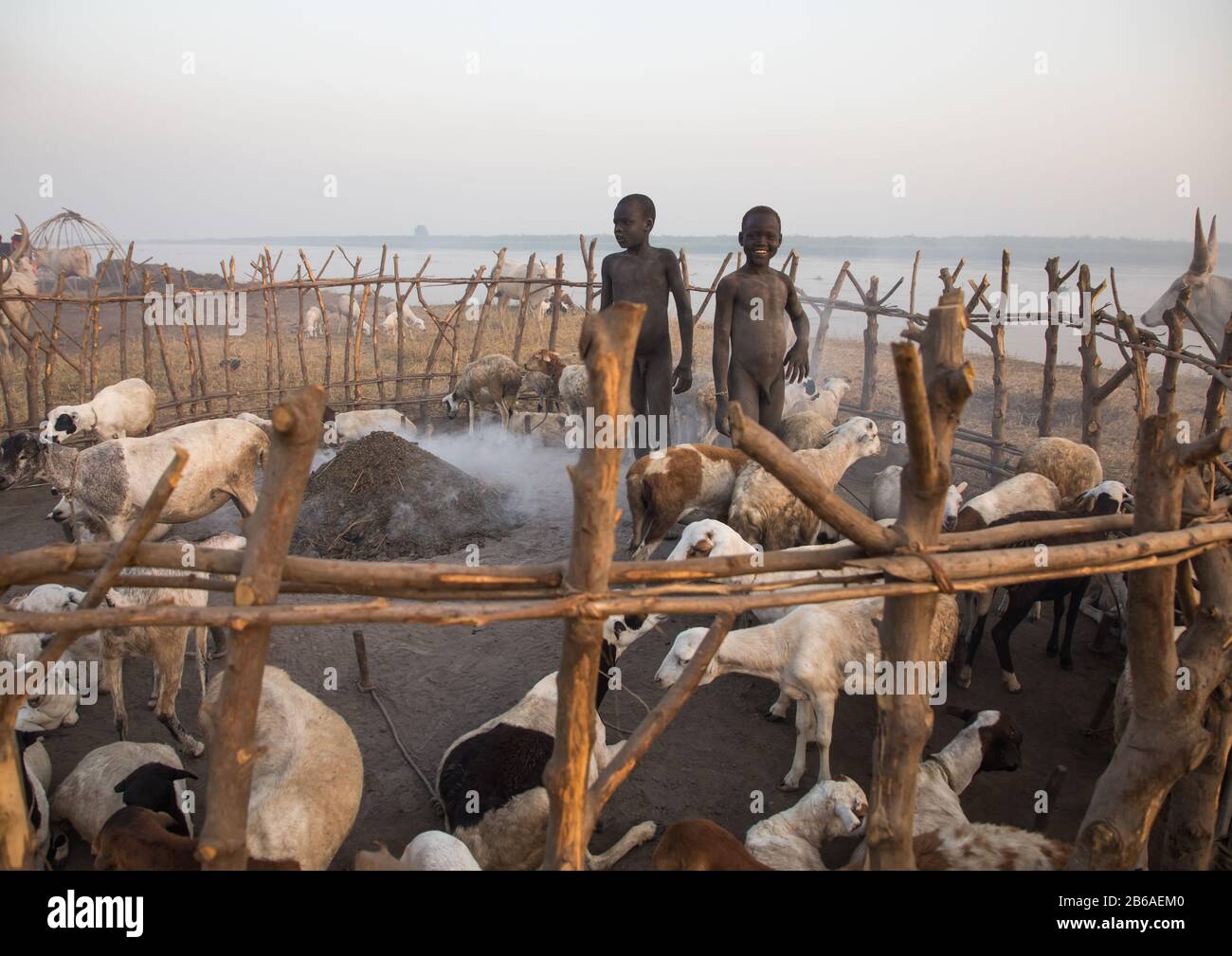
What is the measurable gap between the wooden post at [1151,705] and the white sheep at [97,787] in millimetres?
3800

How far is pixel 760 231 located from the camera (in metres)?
6.76

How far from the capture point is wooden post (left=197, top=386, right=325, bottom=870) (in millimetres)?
2260

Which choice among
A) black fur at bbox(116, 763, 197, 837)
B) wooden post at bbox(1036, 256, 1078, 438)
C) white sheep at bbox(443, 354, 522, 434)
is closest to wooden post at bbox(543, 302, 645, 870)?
black fur at bbox(116, 763, 197, 837)

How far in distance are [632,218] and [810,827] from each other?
17.1ft

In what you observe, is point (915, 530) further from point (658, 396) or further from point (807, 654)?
point (658, 396)

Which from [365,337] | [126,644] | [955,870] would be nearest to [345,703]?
[126,644]

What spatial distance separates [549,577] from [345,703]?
339 cm

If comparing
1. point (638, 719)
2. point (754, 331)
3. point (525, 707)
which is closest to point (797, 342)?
point (754, 331)

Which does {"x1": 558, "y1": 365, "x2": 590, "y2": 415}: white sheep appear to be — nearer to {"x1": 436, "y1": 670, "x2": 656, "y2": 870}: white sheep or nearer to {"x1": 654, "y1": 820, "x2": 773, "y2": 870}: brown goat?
{"x1": 436, "y1": 670, "x2": 656, "y2": 870}: white sheep

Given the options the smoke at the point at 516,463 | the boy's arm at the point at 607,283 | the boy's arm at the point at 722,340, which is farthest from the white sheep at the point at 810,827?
the boy's arm at the point at 607,283

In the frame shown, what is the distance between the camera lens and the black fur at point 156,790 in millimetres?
3666

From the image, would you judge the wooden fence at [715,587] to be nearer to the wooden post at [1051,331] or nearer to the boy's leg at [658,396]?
the boy's leg at [658,396]

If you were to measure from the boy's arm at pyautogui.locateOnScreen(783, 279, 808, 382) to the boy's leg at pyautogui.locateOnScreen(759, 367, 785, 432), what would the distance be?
11 centimetres
